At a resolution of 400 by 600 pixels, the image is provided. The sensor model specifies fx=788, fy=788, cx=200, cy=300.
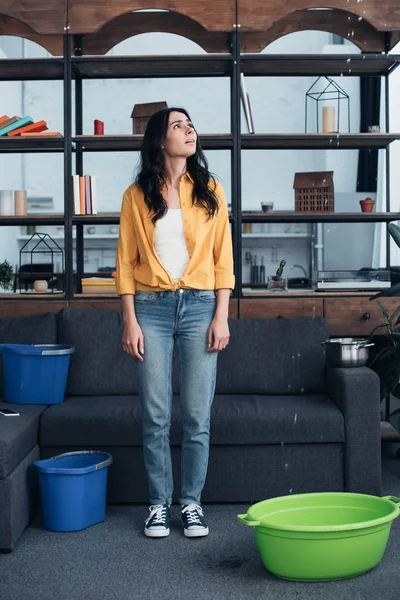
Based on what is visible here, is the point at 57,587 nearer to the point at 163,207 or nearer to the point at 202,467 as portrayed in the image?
the point at 202,467

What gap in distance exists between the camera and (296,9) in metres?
4.21

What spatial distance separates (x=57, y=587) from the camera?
2365mm

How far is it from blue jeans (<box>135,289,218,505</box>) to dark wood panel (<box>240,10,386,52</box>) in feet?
7.56

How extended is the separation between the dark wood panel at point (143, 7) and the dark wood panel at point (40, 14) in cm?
6

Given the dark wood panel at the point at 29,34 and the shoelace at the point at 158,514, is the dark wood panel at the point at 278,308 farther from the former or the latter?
the dark wood panel at the point at 29,34

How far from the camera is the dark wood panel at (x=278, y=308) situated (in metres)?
4.14

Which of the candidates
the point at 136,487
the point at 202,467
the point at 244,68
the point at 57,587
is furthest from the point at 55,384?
the point at 244,68

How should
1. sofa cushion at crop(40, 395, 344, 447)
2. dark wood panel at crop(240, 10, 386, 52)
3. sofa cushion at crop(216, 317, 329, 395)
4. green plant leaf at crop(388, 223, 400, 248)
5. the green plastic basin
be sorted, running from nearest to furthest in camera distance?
1. the green plastic basin
2. sofa cushion at crop(40, 395, 344, 447)
3. sofa cushion at crop(216, 317, 329, 395)
4. green plant leaf at crop(388, 223, 400, 248)
5. dark wood panel at crop(240, 10, 386, 52)

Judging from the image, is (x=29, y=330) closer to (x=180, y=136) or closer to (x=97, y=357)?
(x=97, y=357)

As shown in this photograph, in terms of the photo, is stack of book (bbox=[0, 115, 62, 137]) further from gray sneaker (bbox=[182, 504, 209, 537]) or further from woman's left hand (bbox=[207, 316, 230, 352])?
gray sneaker (bbox=[182, 504, 209, 537])

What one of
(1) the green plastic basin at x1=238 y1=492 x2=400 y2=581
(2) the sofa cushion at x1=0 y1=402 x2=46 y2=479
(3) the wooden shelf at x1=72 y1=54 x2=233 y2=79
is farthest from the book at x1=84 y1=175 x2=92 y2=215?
(1) the green plastic basin at x1=238 y1=492 x2=400 y2=581

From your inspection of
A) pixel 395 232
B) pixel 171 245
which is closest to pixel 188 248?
pixel 171 245

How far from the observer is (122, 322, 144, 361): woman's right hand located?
2.72 meters

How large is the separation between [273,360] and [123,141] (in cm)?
155
